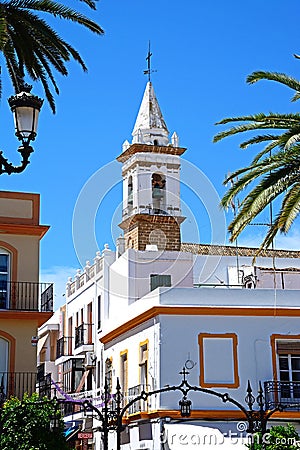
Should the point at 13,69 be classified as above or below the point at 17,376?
above

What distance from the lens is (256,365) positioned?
2516 cm

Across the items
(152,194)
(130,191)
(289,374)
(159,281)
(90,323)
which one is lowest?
(289,374)

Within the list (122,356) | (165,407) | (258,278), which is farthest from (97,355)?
(165,407)

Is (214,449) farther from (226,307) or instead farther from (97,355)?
(97,355)

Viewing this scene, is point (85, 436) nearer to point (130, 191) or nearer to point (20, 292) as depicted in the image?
point (20, 292)

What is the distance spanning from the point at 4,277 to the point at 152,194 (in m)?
18.4

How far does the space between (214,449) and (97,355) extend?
11.2 m

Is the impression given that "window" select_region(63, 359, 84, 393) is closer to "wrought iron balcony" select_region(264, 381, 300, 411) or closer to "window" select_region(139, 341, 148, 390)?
"window" select_region(139, 341, 148, 390)

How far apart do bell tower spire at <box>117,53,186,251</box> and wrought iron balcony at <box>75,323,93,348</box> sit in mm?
6173

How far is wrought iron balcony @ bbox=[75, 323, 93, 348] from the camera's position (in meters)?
35.5

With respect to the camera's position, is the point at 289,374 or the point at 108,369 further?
the point at 108,369

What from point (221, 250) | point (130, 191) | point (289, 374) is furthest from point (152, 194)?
point (289, 374)

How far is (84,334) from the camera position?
35.8 meters

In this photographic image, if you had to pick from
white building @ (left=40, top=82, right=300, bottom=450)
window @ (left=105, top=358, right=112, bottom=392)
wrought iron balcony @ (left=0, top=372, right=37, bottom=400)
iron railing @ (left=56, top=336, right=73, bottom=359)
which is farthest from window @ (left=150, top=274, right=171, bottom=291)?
wrought iron balcony @ (left=0, top=372, right=37, bottom=400)
